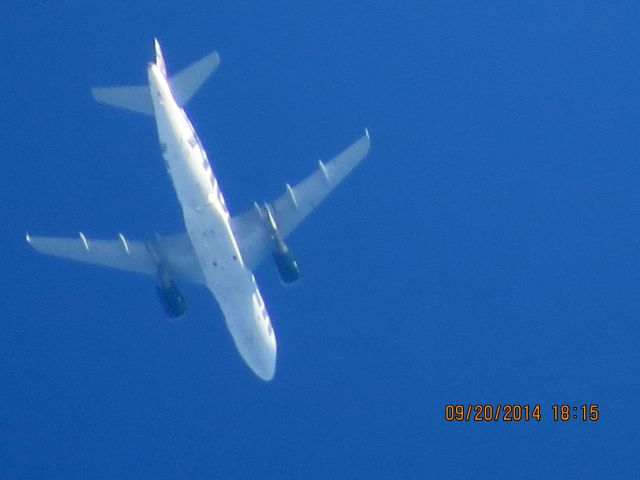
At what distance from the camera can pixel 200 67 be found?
44.1 metres

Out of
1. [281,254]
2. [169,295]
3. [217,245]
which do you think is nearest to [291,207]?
[281,254]

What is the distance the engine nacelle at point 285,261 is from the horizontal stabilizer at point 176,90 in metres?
7.34

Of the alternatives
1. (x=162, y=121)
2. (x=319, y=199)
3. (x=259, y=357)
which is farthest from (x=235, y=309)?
(x=162, y=121)

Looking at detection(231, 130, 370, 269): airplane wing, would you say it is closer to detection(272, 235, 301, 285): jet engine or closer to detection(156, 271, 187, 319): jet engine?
detection(272, 235, 301, 285): jet engine

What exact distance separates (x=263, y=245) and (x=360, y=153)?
559 centimetres

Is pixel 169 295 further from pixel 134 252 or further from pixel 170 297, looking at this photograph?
pixel 134 252

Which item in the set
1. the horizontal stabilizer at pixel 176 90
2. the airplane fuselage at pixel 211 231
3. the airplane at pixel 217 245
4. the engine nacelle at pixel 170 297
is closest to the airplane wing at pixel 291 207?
the airplane at pixel 217 245

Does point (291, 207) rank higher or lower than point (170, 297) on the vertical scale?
higher

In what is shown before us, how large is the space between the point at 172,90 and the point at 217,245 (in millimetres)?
6242

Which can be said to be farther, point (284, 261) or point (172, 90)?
point (284, 261)

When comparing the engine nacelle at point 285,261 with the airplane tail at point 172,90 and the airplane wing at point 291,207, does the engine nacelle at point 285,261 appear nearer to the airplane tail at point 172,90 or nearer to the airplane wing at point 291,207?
the airplane wing at point 291,207

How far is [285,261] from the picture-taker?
47.2 meters

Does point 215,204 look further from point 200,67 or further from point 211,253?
point 200,67

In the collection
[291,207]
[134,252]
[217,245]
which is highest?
[291,207]
